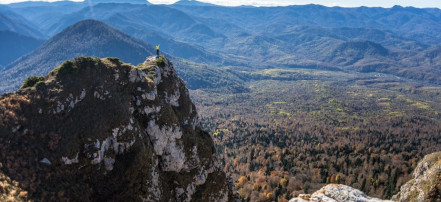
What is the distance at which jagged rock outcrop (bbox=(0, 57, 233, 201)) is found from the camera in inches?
1351

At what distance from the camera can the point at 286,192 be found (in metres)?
135

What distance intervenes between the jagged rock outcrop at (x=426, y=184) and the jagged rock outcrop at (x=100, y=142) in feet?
114

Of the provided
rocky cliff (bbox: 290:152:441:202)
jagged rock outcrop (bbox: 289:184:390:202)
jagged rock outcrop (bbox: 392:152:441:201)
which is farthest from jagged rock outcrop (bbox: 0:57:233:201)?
jagged rock outcrop (bbox: 392:152:441:201)

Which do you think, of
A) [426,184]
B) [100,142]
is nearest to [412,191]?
[426,184]

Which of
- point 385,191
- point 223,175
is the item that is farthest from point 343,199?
point 385,191

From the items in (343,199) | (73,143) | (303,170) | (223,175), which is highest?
(73,143)

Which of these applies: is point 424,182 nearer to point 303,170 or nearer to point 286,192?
point 286,192

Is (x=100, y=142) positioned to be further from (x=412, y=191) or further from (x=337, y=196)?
(x=412, y=191)

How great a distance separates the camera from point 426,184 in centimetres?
4797

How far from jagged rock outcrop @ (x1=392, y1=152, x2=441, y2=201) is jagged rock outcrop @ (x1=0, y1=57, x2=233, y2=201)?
34729mm

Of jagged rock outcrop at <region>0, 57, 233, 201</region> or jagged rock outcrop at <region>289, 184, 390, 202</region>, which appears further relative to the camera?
jagged rock outcrop at <region>289, 184, 390, 202</region>

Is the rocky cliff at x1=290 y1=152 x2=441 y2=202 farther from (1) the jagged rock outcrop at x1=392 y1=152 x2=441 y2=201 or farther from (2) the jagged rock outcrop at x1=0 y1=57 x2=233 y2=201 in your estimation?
(2) the jagged rock outcrop at x1=0 y1=57 x2=233 y2=201

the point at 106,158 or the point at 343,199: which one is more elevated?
the point at 106,158

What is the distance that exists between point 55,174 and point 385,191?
487 ft
